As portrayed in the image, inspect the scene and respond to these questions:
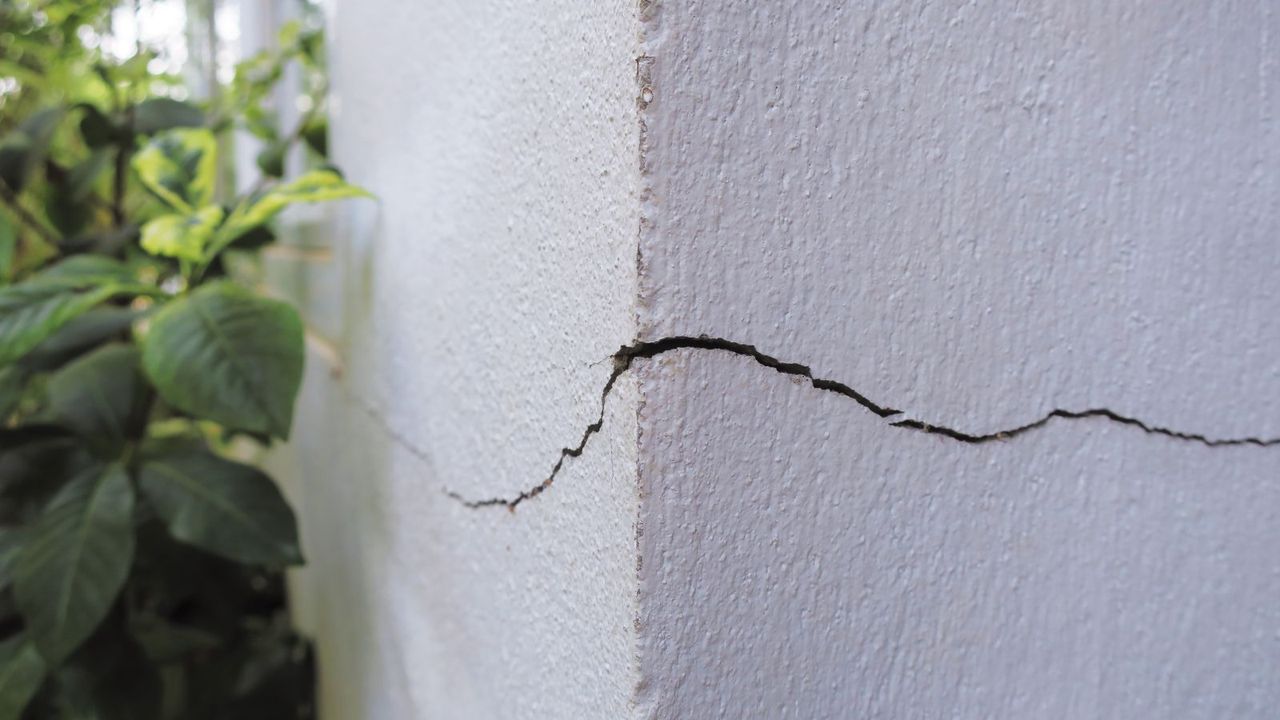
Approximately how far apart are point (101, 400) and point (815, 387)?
86 centimetres

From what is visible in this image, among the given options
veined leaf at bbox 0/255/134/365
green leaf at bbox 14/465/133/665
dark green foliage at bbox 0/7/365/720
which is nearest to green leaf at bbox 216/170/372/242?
dark green foliage at bbox 0/7/365/720

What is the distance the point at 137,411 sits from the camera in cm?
101

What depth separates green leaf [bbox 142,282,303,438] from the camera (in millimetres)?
748

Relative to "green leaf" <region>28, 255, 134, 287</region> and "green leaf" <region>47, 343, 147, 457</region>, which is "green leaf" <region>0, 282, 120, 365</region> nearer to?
"green leaf" <region>28, 255, 134, 287</region>

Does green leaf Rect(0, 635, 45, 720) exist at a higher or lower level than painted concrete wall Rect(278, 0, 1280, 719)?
lower

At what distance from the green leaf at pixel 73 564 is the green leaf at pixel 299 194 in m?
0.30

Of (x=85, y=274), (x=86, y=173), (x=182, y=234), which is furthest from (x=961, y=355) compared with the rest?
(x=86, y=173)

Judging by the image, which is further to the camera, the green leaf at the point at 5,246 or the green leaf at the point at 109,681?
the green leaf at the point at 5,246

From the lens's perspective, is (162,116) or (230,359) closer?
(230,359)

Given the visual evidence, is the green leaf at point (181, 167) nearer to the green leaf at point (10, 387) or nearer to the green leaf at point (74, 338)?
the green leaf at point (74, 338)

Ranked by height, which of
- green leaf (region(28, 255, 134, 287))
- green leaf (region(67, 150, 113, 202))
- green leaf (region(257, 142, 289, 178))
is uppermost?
green leaf (region(257, 142, 289, 178))

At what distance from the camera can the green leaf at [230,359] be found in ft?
2.45

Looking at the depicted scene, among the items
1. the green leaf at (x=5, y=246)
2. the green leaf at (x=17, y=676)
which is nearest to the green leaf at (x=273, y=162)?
the green leaf at (x=5, y=246)

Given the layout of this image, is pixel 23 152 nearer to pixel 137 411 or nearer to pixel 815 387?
pixel 137 411
